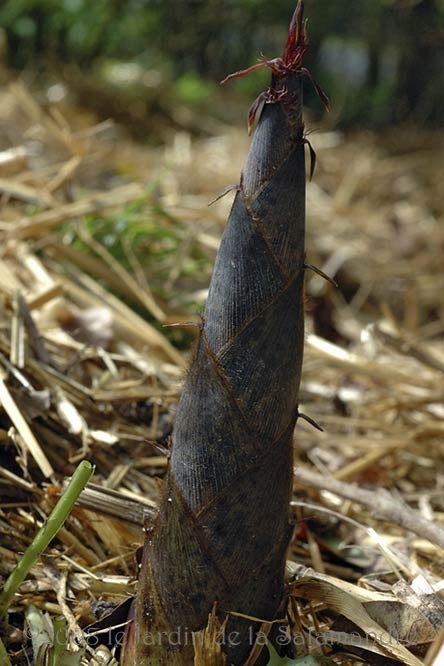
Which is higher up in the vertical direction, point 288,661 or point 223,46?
point 223,46

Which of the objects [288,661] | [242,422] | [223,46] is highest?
[223,46]

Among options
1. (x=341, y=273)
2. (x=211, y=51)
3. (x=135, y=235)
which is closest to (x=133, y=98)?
(x=211, y=51)

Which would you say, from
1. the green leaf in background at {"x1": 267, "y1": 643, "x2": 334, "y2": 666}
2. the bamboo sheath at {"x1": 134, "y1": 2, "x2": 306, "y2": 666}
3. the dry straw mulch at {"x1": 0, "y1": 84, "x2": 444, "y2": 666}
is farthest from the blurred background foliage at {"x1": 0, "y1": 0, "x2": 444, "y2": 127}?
the green leaf in background at {"x1": 267, "y1": 643, "x2": 334, "y2": 666}

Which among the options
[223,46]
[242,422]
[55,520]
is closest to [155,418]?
[55,520]

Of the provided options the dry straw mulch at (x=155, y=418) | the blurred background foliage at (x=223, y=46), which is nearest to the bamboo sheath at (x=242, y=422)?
the dry straw mulch at (x=155, y=418)

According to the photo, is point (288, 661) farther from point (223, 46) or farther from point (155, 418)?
point (223, 46)

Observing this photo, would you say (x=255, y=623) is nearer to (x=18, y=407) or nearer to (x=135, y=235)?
(x=18, y=407)
